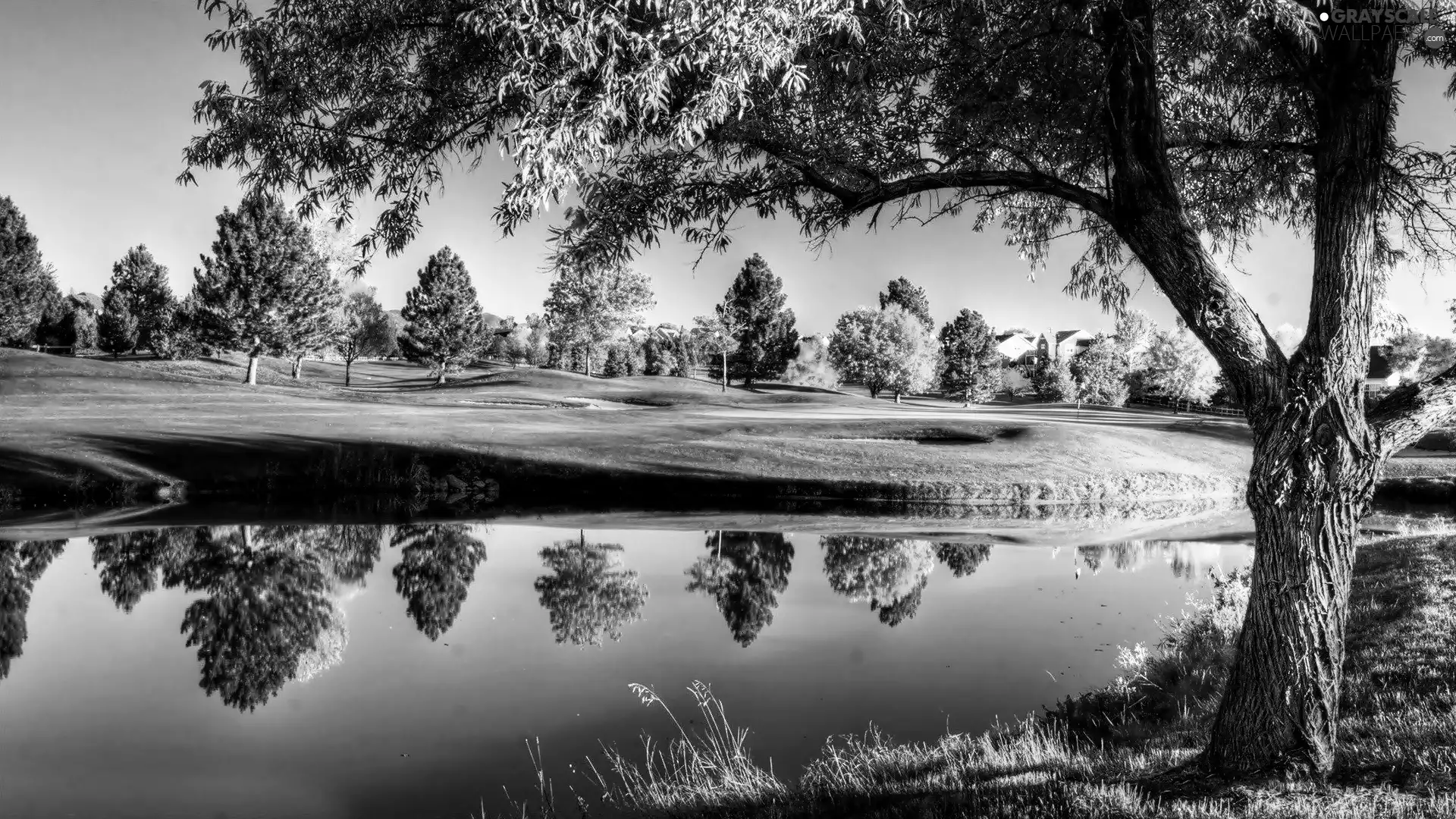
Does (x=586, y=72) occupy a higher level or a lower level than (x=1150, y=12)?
lower

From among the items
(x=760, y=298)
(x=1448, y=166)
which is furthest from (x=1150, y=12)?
(x=760, y=298)

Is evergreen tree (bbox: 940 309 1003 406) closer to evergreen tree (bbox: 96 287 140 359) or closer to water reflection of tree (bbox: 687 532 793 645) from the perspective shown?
water reflection of tree (bbox: 687 532 793 645)

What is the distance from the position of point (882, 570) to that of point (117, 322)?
84246 millimetres

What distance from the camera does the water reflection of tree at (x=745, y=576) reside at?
46.9 ft

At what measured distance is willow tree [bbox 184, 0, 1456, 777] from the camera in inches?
165

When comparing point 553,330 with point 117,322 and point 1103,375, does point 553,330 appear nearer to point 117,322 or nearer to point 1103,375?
point 117,322

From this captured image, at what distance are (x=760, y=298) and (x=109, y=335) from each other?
60.3 meters

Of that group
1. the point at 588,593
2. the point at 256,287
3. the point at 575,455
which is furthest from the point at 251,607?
the point at 256,287

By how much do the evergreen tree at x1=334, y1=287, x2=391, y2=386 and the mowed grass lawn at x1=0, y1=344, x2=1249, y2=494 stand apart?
17765mm

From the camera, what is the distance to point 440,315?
239 ft

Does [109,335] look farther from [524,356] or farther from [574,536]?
[574,536]

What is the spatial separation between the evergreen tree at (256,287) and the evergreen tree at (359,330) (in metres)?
6.41

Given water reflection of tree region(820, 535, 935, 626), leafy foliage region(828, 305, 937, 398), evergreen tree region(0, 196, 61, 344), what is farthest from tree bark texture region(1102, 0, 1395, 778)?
evergreen tree region(0, 196, 61, 344)

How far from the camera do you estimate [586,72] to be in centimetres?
427
